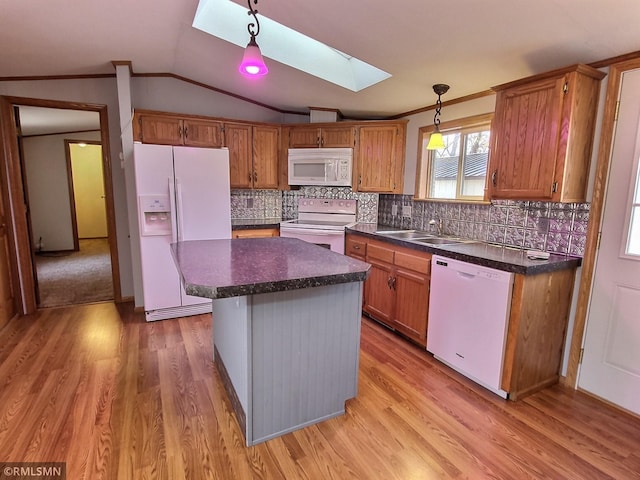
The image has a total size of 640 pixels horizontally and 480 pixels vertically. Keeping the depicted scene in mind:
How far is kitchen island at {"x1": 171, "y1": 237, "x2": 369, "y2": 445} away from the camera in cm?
155

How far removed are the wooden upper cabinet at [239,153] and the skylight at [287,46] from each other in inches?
46.0

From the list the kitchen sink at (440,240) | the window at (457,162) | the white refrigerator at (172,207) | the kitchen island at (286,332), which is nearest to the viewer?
the kitchen island at (286,332)

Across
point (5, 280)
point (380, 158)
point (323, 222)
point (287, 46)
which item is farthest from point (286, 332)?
point (5, 280)

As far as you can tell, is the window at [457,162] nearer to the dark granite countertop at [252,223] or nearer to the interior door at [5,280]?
the dark granite countertop at [252,223]

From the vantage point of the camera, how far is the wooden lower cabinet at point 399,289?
8.83 feet

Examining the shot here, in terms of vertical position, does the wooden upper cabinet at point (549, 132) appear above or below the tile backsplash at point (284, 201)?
above

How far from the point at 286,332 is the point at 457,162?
2.47 meters

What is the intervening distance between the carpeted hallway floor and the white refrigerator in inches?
44.6

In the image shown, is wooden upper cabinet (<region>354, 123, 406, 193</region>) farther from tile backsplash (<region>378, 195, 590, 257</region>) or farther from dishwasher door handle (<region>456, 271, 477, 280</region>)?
dishwasher door handle (<region>456, 271, 477, 280</region>)

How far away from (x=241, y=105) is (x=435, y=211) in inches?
103

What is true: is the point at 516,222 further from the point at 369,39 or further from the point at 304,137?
the point at 304,137

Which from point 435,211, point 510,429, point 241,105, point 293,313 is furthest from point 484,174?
point 241,105

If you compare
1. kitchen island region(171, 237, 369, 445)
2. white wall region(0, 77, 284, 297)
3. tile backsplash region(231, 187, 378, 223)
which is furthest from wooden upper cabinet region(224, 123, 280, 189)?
kitchen island region(171, 237, 369, 445)

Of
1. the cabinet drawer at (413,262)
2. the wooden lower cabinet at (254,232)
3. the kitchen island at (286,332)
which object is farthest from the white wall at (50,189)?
the cabinet drawer at (413,262)
